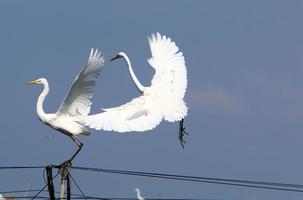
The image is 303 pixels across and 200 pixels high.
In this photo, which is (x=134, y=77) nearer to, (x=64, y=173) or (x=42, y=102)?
(x=42, y=102)

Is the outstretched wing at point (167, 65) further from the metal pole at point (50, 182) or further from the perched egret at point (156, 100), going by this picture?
the metal pole at point (50, 182)

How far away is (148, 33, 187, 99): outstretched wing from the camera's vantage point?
20.2 m

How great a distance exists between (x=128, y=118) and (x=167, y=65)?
535 centimetres

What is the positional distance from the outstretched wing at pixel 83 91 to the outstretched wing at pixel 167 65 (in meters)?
A: 2.60

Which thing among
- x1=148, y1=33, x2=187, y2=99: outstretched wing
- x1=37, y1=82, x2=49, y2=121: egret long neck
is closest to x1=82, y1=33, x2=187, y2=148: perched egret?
x1=148, y1=33, x2=187, y2=99: outstretched wing

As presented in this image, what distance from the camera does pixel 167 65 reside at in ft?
70.0

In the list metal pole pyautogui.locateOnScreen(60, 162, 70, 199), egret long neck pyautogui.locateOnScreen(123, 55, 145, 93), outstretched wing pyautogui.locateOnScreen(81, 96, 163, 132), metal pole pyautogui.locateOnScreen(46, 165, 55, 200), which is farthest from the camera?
egret long neck pyautogui.locateOnScreen(123, 55, 145, 93)

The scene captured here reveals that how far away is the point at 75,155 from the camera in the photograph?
1675 cm

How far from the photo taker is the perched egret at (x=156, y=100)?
1571cm

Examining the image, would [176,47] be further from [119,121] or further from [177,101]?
[119,121]

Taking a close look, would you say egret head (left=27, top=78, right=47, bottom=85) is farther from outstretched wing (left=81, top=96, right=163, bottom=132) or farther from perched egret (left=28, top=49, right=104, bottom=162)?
outstretched wing (left=81, top=96, right=163, bottom=132)

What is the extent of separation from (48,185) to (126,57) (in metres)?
7.51

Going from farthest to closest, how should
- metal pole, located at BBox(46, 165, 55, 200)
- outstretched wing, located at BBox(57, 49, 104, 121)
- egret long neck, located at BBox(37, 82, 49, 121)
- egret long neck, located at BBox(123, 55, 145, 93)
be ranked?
egret long neck, located at BBox(123, 55, 145, 93) < egret long neck, located at BBox(37, 82, 49, 121) < outstretched wing, located at BBox(57, 49, 104, 121) < metal pole, located at BBox(46, 165, 55, 200)

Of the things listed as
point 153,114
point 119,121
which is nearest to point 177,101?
point 153,114
